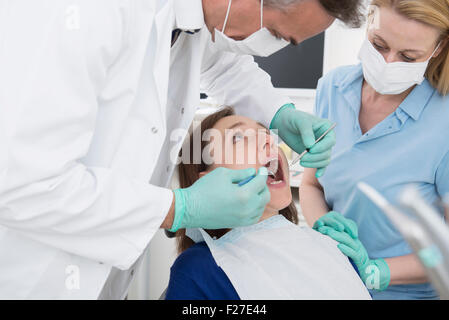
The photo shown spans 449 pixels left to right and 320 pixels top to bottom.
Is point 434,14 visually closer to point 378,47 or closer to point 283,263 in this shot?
point 378,47

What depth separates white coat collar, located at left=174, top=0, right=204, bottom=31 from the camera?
1.10 meters

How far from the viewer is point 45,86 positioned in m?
0.81

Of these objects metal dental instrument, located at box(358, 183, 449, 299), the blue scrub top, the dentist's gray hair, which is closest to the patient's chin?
the blue scrub top

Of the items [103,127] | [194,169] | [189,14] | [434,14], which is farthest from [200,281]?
[434,14]

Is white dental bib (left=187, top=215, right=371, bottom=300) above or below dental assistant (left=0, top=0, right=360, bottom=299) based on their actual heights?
below

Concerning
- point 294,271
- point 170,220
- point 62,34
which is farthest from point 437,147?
point 62,34

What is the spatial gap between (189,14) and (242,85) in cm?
59

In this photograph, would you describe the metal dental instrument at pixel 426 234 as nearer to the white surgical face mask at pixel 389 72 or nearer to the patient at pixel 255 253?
the patient at pixel 255 253

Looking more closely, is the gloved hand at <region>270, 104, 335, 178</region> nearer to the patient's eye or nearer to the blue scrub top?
the blue scrub top

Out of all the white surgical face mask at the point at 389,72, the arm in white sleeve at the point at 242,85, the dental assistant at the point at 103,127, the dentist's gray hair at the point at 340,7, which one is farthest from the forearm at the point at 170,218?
the white surgical face mask at the point at 389,72

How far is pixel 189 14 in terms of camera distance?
3.62ft

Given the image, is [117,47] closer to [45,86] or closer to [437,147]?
[45,86]

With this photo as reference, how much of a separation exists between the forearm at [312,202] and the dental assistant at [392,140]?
0.08 m

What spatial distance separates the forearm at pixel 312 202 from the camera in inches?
65.2
